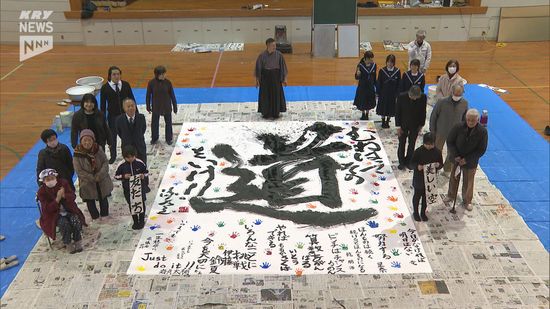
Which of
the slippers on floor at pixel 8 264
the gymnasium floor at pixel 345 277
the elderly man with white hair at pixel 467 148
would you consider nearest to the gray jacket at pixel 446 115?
the elderly man with white hair at pixel 467 148

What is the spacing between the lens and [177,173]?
6.47 m

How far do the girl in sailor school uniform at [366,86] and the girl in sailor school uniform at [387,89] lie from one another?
0.20 meters

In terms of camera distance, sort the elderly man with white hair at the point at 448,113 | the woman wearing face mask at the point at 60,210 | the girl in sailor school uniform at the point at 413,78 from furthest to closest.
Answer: the girl in sailor school uniform at the point at 413,78, the elderly man with white hair at the point at 448,113, the woman wearing face mask at the point at 60,210

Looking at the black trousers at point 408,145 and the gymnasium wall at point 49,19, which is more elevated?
the gymnasium wall at point 49,19

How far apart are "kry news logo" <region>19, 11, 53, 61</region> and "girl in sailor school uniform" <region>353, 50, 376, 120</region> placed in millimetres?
9137

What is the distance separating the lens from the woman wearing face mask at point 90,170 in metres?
5.17

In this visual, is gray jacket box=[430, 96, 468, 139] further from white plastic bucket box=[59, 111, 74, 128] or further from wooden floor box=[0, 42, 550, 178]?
white plastic bucket box=[59, 111, 74, 128]

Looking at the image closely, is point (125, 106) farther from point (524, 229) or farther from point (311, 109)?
point (524, 229)

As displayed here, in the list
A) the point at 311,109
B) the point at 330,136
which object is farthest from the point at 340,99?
the point at 330,136

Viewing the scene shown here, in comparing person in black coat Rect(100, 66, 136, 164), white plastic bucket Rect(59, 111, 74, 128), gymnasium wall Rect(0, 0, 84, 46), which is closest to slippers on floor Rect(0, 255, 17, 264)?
person in black coat Rect(100, 66, 136, 164)

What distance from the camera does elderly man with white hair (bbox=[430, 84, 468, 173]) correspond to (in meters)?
5.75

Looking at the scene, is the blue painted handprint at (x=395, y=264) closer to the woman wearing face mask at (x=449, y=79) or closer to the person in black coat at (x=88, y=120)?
the woman wearing face mask at (x=449, y=79)

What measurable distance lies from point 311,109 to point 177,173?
2.91 meters

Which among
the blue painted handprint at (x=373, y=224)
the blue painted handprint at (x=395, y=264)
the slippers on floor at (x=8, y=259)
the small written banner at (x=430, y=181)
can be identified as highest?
the small written banner at (x=430, y=181)
